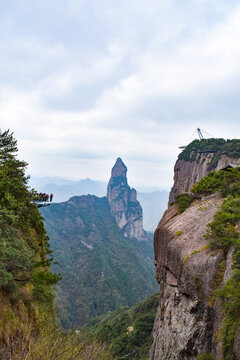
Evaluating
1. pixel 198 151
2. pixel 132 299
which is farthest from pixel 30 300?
pixel 132 299

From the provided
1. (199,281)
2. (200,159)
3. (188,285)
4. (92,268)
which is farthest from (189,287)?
(92,268)

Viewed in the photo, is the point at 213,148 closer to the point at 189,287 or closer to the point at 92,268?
the point at 189,287

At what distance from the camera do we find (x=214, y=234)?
14.3m

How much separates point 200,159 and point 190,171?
4.10 meters

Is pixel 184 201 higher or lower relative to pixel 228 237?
higher

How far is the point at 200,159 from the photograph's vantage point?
65.8 metres

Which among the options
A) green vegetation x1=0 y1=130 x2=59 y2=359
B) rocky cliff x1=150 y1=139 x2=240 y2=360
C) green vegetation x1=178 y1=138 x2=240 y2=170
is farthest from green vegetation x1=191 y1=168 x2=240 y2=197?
green vegetation x1=178 y1=138 x2=240 y2=170

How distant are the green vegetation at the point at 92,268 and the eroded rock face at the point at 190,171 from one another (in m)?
54.5

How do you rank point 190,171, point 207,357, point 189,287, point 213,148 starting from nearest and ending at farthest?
point 207,357 → point 189,287 → point 213,148 → point 190,171

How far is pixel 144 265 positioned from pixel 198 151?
12600cm

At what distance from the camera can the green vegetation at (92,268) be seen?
4536 inches

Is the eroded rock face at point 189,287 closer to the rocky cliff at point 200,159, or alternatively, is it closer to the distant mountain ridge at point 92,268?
the rocky cliff at point 200,159

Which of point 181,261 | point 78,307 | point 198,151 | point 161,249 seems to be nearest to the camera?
point 181,261

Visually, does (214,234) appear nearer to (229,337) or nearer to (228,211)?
(228,211)
